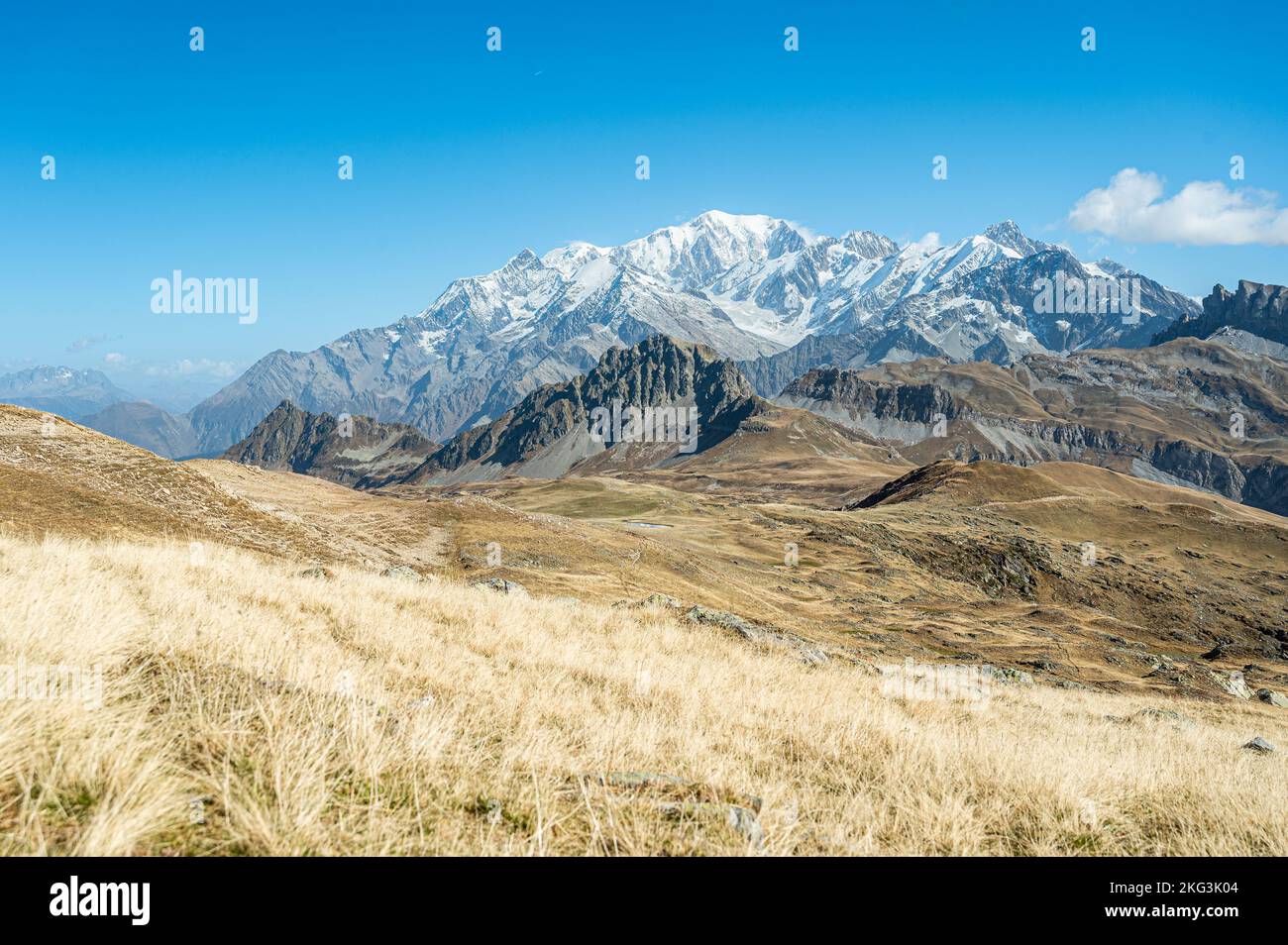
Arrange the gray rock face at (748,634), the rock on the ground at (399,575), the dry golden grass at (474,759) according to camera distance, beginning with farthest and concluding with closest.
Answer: the rock on the ground at (399,575) < the gray rock face at (748,634) < the dry golden grass at (474,759)

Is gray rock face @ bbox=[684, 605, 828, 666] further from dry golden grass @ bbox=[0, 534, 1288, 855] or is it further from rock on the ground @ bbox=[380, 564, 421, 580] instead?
rock on the ground @ bbox=[380, 564, 421, 580]

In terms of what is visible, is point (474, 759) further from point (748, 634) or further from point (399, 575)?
point (399, 575)

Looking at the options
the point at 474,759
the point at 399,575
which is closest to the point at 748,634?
the point at 399,575

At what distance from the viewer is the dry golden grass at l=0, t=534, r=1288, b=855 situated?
3.67 meters

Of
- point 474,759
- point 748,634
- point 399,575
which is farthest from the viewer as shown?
point 399,575

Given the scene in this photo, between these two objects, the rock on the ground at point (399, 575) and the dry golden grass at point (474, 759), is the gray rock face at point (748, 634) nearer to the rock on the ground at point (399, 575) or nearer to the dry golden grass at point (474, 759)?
the dry golden grass at point (474, 759)

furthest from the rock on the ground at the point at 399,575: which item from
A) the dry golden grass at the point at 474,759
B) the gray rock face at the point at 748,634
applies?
the dry golden grass at the point at 474,759

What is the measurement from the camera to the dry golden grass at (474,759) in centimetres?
367

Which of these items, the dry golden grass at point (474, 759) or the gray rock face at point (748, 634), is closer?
the dry golden grass at point (474, 759)

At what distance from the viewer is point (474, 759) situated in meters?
4.85

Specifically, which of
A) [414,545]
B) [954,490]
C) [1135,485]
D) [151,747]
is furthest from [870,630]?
[1135,485]
